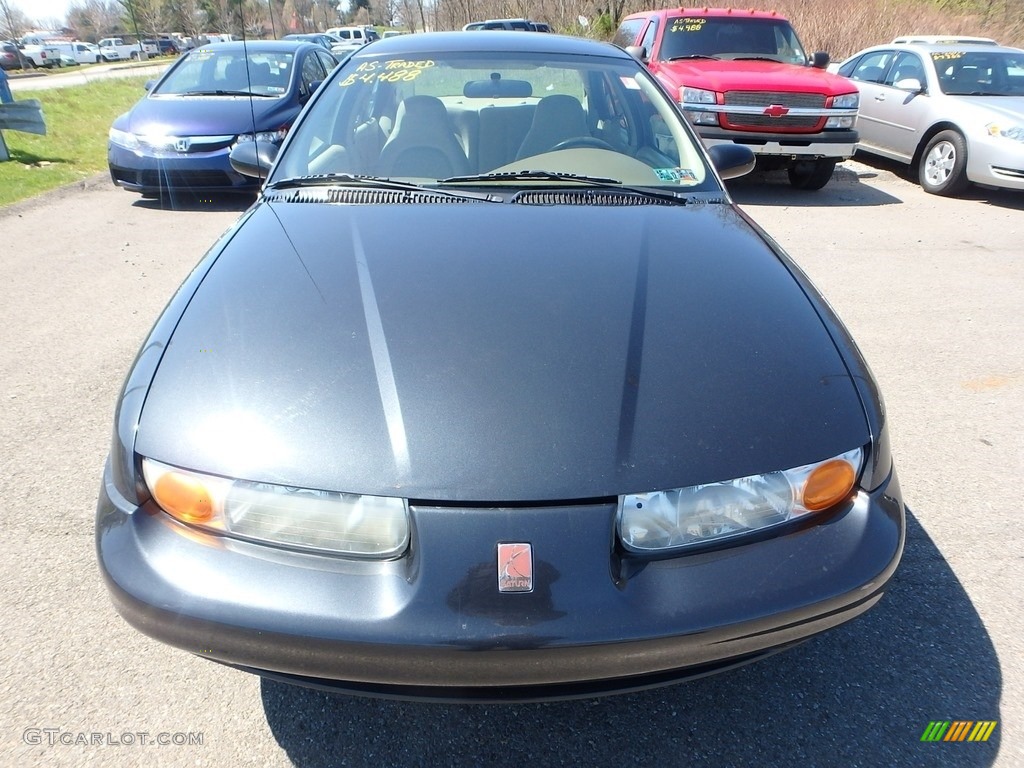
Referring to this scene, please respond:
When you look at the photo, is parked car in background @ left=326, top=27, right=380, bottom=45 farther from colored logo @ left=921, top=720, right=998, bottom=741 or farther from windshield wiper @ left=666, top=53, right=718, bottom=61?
colored logo @ left=921, top=720, right=998, bottom=741

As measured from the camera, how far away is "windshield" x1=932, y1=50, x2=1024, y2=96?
7984mm

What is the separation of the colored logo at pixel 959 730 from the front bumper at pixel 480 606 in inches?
23.5

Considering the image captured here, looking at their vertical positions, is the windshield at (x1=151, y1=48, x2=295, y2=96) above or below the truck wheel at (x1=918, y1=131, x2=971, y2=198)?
above

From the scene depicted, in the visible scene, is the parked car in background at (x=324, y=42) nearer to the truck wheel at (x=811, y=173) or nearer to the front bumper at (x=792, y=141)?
the front bumper at (x=792, y=141)

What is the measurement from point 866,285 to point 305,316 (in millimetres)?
4541

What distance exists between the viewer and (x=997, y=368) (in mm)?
3859

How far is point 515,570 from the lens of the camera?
4.32 ft

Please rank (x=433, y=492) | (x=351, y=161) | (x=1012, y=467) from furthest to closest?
(x=1012, y=467), (x=351, y=161), (x=433, y=492)

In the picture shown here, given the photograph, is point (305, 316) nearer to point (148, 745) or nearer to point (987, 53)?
point (148, 745)

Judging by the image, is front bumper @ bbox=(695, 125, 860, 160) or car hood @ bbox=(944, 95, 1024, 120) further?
front bumper @ bbox=(695, 125, 860, 160)

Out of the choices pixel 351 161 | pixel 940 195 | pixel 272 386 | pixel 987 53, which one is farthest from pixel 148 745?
pixel 987 53

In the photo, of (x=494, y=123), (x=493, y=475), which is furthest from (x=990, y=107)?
(x=493, y=475)

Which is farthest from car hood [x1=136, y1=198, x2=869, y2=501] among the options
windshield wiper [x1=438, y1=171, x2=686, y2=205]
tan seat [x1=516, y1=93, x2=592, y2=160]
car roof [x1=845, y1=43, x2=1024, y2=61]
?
car roof [x1=845, y1=43, x2=1024, y2=61]

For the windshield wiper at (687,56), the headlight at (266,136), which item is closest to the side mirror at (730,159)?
the headlight at (266,136)
